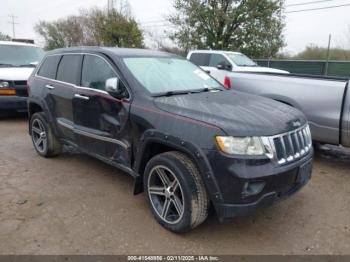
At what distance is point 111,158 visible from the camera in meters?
4.05

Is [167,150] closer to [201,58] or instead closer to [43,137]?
[43,137]

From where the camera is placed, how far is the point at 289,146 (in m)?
3.15

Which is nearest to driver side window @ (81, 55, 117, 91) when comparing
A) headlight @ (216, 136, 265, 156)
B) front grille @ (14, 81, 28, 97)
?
headlight @ (216, 136, 265, 156)

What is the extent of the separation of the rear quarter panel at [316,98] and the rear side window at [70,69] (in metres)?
3.08

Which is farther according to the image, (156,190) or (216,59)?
(216,59)

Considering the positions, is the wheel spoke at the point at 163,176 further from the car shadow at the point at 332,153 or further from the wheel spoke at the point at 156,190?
the car shadow at the point at 332,153

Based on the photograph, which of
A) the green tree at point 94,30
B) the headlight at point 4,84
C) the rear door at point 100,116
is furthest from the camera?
the green tree at point 94,30

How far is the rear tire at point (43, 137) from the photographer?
17.3ft

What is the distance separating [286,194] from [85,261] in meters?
1.89

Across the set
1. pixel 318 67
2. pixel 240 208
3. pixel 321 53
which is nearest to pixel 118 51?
pixel 240 208

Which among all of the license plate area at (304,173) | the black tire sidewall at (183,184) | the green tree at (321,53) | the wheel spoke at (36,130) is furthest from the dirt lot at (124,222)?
the green tree at (321,53)

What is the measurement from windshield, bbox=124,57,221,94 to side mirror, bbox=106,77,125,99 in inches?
8.2

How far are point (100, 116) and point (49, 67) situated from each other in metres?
1.82

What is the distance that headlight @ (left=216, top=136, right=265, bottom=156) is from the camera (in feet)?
9.32
